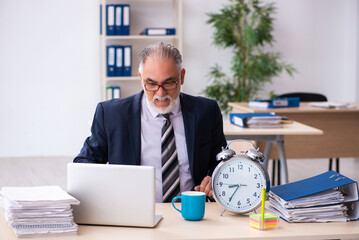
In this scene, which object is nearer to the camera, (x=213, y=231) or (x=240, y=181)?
(x=213, y=231)

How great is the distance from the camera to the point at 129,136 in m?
2.41

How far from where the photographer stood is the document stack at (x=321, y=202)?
1894 mm

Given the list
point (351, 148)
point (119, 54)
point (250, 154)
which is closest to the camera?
point (250, 154)

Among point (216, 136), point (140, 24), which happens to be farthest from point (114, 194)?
point (140, 24)

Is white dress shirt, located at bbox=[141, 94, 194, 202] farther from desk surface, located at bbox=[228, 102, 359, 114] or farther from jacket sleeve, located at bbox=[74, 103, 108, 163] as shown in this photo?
desk surface, located at bbox=[228, 102, 359, 114]

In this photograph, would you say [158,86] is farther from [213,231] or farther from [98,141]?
[213,231]

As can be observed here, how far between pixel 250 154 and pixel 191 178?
0.52 metres

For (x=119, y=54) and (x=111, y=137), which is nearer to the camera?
(x=111, y=137)

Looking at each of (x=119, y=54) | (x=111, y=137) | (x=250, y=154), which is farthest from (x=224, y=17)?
(x=250, y=154)

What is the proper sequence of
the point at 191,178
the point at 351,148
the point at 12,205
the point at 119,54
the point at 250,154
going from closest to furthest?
the point at 12,205
the point at 250,154
the point at 191,178
the point at 351,148
the point at 119,54

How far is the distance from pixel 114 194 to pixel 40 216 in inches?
9.7

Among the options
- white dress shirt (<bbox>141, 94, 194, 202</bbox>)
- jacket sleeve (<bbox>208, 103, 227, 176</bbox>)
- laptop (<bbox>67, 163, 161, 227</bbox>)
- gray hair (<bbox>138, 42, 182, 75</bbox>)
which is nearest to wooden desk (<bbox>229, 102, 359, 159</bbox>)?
jacket sleeve (<bbox>208, 103, 227, 176</bbox>)

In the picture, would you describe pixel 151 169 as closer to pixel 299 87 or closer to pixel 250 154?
pixel 250 154

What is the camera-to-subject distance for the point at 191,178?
242 cm
